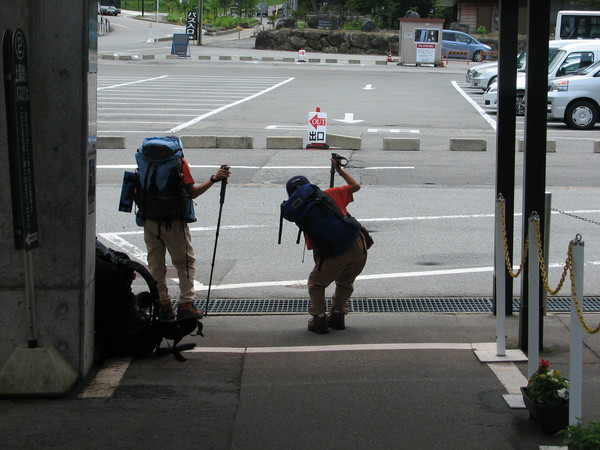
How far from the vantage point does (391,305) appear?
7719 mm

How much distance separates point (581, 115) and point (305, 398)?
17.7 meters

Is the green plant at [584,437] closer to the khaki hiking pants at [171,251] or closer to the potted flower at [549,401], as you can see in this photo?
the potted flower at [549,401]

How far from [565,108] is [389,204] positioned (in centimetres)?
1099

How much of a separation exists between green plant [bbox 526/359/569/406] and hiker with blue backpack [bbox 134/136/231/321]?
9.35 feet

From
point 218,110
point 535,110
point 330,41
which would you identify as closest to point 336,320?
point 535,110

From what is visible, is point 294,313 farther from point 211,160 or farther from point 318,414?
point 211,160

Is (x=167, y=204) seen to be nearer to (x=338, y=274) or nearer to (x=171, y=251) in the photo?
(x=171, y=251)

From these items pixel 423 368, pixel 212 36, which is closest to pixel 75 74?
pixel 423 368

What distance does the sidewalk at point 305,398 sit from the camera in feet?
15.7

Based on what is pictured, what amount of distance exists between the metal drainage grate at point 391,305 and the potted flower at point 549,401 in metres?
2.64

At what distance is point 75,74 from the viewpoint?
17.3 feet

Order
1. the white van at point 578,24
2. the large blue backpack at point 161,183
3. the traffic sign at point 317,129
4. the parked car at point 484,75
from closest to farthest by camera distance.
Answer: the large blue backpack at point 161,183 → the traffic sign at point 317,129 → the parked car at point 484,75 → the white van at point 578,24

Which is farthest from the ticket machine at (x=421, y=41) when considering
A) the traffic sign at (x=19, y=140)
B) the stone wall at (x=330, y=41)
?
the traffic sign at (x=19, y=140)

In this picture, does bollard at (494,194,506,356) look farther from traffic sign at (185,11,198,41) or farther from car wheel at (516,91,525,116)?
traffic sign at (185,11,198,41)
